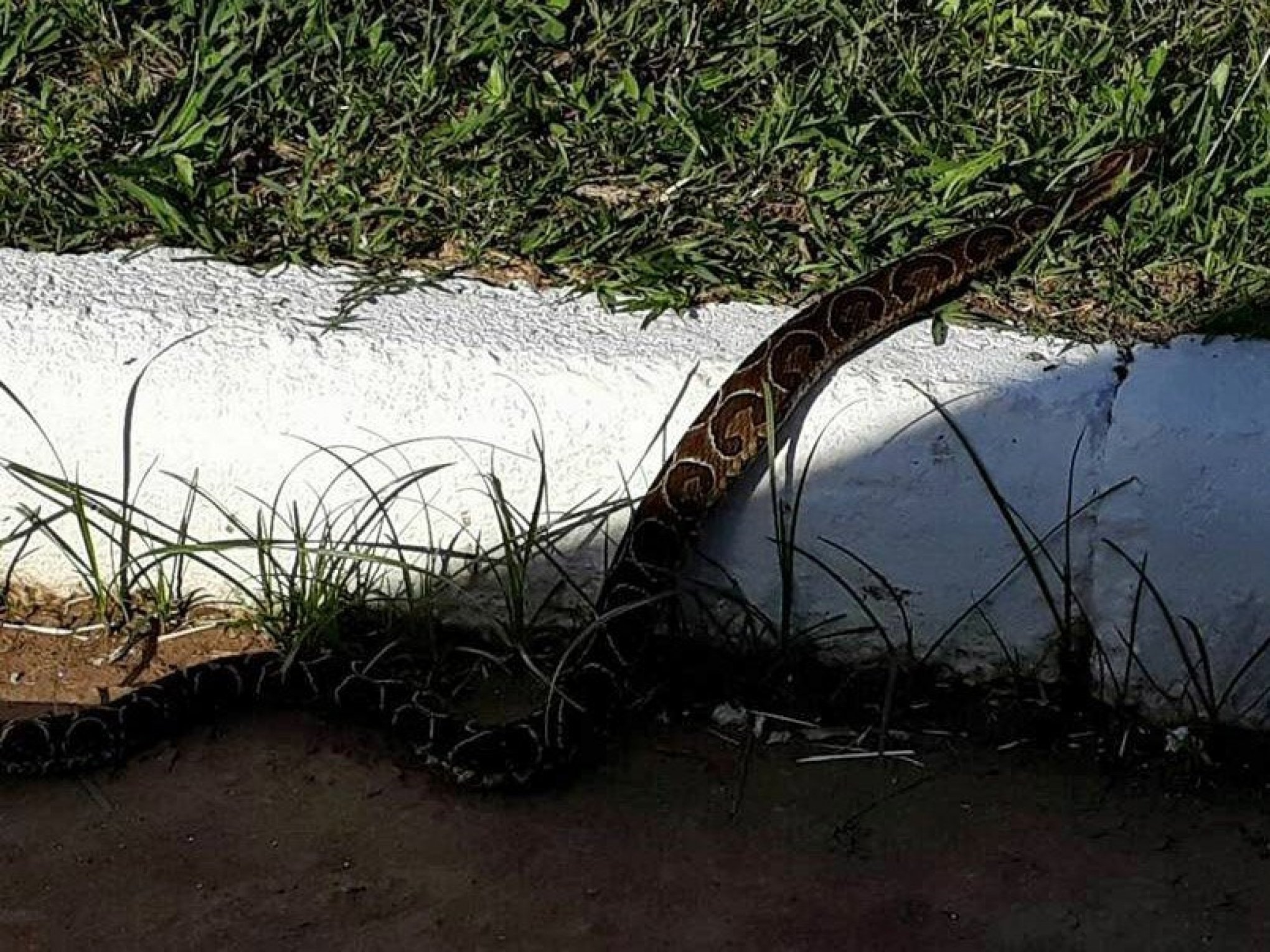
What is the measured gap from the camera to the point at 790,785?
4699 millimetres

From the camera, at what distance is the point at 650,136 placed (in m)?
5.99

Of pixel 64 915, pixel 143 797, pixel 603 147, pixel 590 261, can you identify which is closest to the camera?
pixel 64 915

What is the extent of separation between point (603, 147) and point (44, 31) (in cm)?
194

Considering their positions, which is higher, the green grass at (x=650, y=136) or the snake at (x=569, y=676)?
the green grass at (x=650, y=136)

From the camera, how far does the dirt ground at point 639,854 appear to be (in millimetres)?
4219

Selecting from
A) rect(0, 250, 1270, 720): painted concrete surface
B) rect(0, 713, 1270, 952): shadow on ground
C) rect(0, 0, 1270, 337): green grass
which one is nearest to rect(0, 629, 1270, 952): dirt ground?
rect(0, 713, 1270, 952): shadow on ground

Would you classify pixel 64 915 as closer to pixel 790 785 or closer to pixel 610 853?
pixel 610 853

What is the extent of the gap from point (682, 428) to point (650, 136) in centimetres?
142

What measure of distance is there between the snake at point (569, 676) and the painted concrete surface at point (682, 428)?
0.11 m

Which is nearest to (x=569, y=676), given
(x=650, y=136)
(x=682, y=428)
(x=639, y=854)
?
(x=639, y=854)

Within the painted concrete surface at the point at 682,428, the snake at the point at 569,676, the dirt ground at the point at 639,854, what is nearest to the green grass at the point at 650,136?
the painted concrete surface at the point at 682,428

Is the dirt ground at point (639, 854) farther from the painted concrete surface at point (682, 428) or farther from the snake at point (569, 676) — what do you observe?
the painted concrete surface at point (682, 428)

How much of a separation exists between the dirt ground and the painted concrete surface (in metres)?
0.44

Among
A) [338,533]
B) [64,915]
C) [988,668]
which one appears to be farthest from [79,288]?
[988,668]
